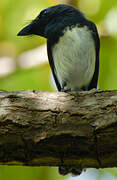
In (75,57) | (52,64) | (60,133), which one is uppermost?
(75,57)

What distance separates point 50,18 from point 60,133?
10.9 ft

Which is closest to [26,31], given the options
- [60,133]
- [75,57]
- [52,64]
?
[52,64]

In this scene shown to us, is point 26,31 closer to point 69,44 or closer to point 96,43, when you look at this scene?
point 69,44

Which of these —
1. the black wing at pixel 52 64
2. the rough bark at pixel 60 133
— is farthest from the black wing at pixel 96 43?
the rough bark at pixel 60 133

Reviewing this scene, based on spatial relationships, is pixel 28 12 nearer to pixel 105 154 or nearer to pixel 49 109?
pixel 49 109

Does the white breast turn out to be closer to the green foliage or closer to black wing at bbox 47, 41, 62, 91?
black wing at bbox 47, 41, 62, 91

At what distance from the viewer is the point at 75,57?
562 cm

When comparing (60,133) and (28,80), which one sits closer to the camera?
(60,133)

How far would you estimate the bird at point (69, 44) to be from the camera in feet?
18.2

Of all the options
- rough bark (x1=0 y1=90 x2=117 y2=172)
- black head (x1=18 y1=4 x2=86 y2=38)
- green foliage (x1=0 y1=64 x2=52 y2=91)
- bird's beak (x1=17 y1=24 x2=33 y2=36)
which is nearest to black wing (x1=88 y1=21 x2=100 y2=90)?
black head (x1=18 y1=4 x2=86 y2=38)

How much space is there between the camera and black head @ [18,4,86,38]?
591 cm

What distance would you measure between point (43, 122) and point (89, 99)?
0.56 metres

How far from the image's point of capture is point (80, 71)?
5797 millimetres

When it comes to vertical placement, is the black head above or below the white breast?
above
